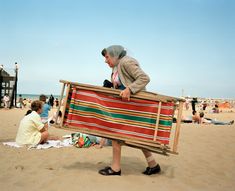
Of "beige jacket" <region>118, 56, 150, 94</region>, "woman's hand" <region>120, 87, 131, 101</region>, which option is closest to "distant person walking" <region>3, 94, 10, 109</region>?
"beige jacket" <region>118, 56, 150, 94</region>

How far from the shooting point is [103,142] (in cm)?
677

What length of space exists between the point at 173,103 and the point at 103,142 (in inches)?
128

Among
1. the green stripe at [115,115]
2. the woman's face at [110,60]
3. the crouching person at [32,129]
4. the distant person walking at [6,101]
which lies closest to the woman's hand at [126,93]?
the green stripe at [115,115]

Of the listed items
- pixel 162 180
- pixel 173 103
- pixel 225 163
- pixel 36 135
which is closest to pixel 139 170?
pixel 162 180

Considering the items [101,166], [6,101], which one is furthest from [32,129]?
[6,101]

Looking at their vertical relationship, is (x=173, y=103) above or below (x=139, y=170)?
above

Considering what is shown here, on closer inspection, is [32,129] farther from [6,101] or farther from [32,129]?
[6,101]

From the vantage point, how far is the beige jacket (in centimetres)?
390

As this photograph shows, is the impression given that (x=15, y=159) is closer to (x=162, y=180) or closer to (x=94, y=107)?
(x=94, y=107)

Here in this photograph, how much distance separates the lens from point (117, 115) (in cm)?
400

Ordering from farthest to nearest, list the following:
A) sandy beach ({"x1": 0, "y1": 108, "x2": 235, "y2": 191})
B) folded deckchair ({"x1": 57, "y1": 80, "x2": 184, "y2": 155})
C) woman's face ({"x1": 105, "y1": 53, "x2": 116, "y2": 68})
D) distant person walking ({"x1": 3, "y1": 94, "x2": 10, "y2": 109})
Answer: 1. distant person walking ({"x1": 3, "y1": 94, "x2": 10, "y2": 109})
2. woman's face ({"x1": 105, "y1": 53, "x2": 116, "y2": 68})
3. folded deckchair ({"x1": 57, "y1": 80, "x2": 184, "y2": 155})
4. sandy beach ({"x1": 0, "y1": 108, "x2": 235, "y2": 191})

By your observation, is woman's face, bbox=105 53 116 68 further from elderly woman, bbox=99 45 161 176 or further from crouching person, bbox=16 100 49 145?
crouching person, bbox=16 100 49 145

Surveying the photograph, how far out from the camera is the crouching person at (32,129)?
6.32 metres

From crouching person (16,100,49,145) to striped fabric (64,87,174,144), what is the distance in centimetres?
253
